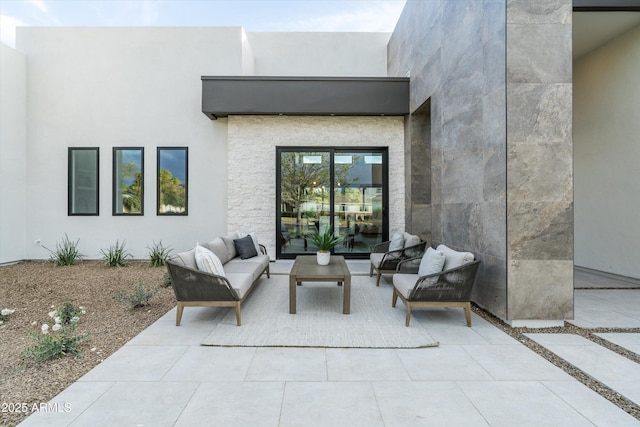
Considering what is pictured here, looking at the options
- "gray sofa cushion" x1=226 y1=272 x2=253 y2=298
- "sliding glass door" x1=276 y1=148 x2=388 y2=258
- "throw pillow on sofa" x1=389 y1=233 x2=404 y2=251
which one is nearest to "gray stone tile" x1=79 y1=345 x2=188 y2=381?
"gray sofa cushion" x1=226 y1=272 x2=253 y2=298

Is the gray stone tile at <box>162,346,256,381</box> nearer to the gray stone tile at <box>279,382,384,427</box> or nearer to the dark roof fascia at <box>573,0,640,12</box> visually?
the gray stone tile at <box>279,382,384,427</box>

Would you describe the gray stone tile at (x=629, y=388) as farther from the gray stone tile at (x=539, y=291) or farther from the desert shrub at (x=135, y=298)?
the desert shrub at (x=135, y=298)

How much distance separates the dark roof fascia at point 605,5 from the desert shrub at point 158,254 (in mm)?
8620

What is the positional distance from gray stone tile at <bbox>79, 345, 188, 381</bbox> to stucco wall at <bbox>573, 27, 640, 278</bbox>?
25.7ft

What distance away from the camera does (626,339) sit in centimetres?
336

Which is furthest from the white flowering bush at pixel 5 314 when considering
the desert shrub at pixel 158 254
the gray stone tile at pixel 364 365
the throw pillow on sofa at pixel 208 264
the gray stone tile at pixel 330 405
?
the gray stone tile at pixel 364 365

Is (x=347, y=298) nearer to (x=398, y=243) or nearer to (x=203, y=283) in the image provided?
(x=203, y=283)

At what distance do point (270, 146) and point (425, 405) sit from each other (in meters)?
6.72

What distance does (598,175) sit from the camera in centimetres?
663

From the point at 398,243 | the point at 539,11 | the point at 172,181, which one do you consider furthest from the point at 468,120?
the point at 172,181

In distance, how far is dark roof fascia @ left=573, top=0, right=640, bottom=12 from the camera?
421 cm

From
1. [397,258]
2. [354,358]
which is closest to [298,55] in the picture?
[397,258]

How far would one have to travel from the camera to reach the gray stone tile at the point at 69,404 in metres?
2.03

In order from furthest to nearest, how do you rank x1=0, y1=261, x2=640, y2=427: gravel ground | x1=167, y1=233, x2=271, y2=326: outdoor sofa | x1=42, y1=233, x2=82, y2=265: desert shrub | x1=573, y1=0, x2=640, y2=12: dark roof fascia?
x1=42, y1=233, x2=82, y2=265: desert shrub → x1=573, y1=0, x2=640, y2=12: dark roof fascia → x1=167, y1=233, x2=271, y2=326: outdoor sofa → x1=0, y1=261, x2=640, y2=427: gravel ground
